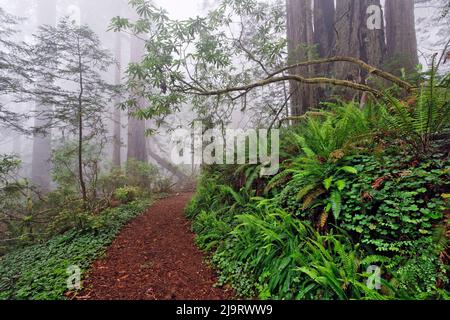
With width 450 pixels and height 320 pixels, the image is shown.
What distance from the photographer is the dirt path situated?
2658 millimetres

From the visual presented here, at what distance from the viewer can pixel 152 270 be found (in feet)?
10.4

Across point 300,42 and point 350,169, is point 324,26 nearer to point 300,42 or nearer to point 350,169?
point 300,42

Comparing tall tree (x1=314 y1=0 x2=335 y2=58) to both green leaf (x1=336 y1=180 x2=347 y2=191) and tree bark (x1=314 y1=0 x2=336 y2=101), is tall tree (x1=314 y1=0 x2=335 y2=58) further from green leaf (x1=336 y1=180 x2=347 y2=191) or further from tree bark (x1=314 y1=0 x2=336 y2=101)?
green leaf (x1=336 y1=180 x2=347 y2=191)

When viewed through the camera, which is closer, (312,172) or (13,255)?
(312,172)

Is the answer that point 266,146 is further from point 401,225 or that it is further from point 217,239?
point 401,225

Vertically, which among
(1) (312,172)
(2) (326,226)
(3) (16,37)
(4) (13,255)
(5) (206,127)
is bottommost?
(4) (13,255)

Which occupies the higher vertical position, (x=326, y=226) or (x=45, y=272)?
(x=326, y=226)

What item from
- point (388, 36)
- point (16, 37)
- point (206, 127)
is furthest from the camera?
point (16, 37)

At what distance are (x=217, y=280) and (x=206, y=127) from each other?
4570 mm

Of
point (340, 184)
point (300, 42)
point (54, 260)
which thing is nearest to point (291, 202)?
point (340, 184)

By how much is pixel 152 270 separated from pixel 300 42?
6.64m

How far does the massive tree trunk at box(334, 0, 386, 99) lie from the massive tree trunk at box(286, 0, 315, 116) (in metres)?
0.76

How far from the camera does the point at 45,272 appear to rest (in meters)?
3.12
